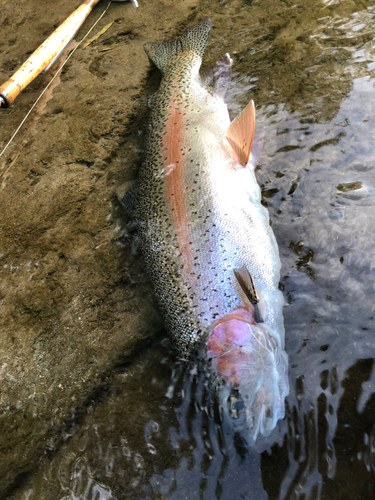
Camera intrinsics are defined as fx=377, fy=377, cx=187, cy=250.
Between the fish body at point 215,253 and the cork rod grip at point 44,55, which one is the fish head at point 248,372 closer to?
the fish body at point 215,253

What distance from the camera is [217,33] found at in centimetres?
416

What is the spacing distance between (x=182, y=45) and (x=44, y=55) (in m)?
1.40

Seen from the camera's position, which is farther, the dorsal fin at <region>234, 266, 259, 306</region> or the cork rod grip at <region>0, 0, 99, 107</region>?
the cork rod grip at <region>0, 0, 99, 107</region>

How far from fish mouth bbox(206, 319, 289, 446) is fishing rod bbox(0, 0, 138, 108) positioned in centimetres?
276

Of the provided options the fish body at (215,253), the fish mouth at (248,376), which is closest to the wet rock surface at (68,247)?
the fish body at (215,253)

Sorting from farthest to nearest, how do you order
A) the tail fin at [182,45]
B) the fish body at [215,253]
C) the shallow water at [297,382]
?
the tail fin at [182,45], the fish body at [215,253], the shallow water at [297,382]

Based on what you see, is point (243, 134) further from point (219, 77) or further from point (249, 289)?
point (249, 289)

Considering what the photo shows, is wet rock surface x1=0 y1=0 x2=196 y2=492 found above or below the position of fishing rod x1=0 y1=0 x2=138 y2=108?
below

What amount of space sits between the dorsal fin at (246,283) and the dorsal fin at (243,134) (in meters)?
0.90

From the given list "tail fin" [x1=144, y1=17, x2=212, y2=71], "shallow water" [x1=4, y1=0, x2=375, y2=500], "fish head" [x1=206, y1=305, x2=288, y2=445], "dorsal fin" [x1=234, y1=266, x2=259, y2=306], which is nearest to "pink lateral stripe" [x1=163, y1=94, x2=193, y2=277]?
"dorsal fin" [x1=234, y1=266, x2=259, y2=306]

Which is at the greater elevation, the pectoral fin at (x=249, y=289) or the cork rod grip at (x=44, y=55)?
the cork rod grip at (x=44, y=55)

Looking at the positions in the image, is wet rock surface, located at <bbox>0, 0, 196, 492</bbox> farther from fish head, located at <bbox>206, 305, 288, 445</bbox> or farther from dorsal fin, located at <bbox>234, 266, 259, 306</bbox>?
dorsal fin, located at <bbox>234, 266, 259, 306</bbox>

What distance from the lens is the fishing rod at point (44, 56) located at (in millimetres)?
3342

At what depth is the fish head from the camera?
2094 millimetres
